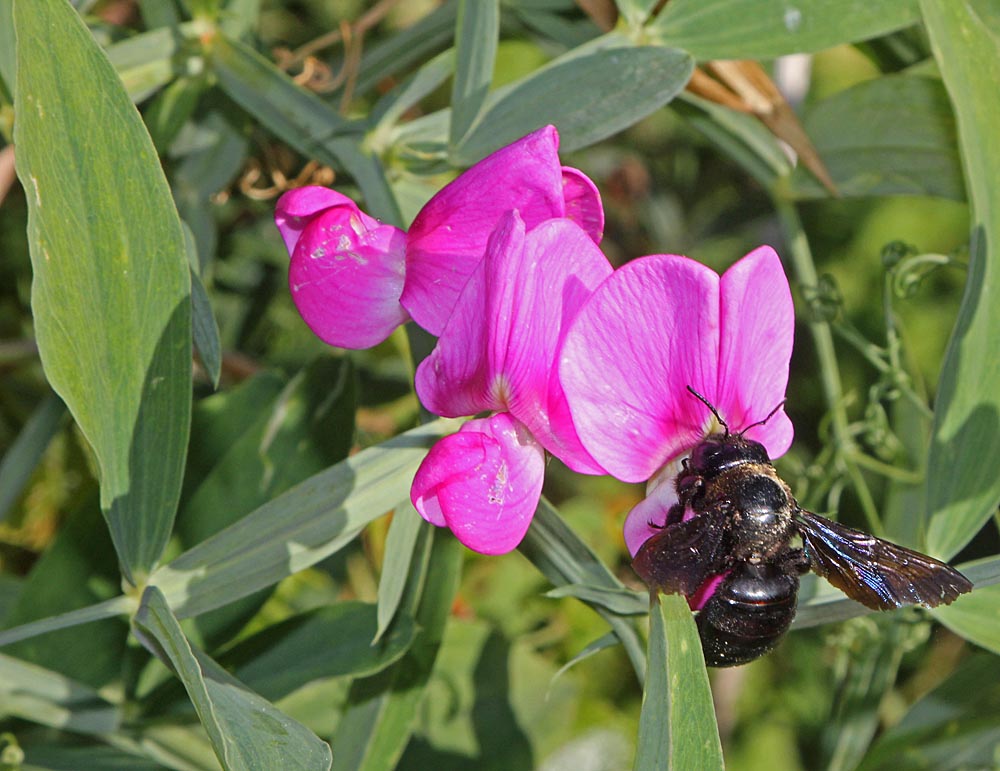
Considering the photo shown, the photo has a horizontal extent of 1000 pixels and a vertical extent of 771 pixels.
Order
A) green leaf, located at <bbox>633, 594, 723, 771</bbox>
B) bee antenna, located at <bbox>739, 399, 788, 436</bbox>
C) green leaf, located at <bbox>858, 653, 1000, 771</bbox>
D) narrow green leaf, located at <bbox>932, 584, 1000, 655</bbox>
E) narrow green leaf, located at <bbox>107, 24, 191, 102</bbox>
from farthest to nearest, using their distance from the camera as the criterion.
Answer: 1. green leaf, located at <bbox>858, 653, 1000, 771</bbox>
2. narrow green leaf, located at <bbox>107, 24, 191, 102</bbox>
3. narrow green leaf, located at <bbox>932, 584, 1000, 655</bbox>
4. bee antenna, located at <bbox>739, 399, 788, 436</bbox>
5. green leaf, located at <bbox>633, 594, 723, 771</bbox>

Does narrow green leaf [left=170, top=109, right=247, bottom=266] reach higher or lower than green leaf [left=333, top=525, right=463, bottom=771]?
higher

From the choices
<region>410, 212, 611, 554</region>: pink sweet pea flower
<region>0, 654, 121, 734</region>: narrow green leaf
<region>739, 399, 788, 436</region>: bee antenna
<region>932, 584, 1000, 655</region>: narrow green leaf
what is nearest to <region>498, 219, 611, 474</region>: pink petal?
<region>410, 212, 611, 554</region>: pink sweet pea flower

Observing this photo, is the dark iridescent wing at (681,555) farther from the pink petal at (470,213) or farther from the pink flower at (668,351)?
the pink petal at (470,213)

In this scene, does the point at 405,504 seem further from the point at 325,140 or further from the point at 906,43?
the point at 906,43

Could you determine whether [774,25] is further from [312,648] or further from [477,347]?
[312,648]

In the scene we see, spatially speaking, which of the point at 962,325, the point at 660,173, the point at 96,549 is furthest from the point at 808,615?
the point at 660,173

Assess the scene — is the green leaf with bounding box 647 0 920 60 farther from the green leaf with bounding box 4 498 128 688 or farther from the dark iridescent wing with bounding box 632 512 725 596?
the green leaf with bounding box 4 498 128 688

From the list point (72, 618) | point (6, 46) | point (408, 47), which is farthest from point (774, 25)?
point (72, 618)

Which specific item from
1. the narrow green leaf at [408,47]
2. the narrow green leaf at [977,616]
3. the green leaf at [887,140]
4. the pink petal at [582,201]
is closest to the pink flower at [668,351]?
the pink petal at [582,201]
